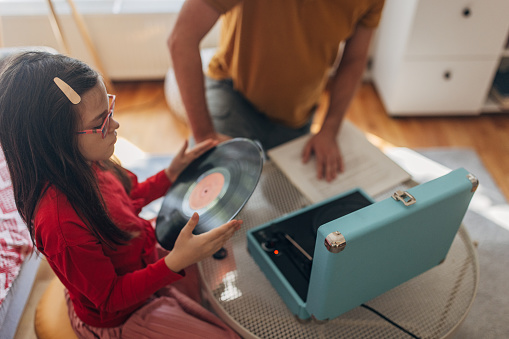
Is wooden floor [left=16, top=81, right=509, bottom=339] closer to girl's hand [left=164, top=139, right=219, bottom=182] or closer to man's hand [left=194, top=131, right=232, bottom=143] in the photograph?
man's hand [left=194, top=131, right=232, bottom=143]

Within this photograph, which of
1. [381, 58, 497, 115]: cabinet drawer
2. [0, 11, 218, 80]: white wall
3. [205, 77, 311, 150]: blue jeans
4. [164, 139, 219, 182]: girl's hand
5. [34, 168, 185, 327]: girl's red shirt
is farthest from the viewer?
[0, 11, 218, 80]: white wall

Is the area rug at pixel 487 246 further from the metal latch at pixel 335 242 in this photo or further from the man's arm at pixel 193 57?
the man's arm at pixel 193 57

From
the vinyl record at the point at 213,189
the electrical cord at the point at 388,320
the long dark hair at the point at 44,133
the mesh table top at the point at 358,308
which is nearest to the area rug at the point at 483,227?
the mesh table top at the point at 358,308

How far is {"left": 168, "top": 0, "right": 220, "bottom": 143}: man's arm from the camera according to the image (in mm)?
1032

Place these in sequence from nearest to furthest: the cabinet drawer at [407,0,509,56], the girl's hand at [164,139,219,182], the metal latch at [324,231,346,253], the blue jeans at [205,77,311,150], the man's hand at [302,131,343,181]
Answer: the metal latch at [324,231,346,253] → the girl's hand at [164,139,219,182] → the man's hand at [302,131,343,181] → the blue jeans at [205,77,311,150] → the cabinet drawer at [407,0,509,56]

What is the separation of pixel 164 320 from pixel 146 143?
4.02 feet

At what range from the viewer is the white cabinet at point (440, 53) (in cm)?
170


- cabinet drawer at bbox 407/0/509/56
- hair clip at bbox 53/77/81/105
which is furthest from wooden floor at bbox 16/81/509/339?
hair clip at bbox 53/77/81/105

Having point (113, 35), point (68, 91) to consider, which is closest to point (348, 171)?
point (68, 91)

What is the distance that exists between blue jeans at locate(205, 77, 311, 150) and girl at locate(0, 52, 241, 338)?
49cm

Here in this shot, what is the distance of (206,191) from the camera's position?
2.91 ft

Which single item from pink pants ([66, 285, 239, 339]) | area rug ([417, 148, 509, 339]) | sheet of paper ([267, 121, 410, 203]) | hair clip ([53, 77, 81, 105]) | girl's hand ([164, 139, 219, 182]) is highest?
hair clip ([53, 77, 81, 105])

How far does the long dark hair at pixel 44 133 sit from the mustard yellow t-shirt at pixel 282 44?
0.48 m

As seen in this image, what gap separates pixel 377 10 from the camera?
1167 millimetres
